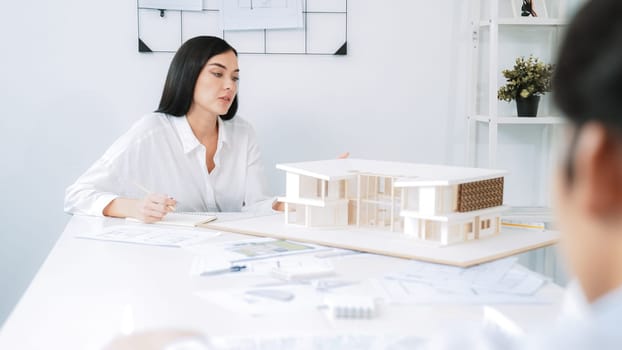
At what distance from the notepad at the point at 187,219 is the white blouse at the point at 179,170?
196 millimetres

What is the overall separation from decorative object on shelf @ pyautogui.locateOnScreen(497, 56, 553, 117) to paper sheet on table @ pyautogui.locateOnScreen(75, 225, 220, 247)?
147 centimetres

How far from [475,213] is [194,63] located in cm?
119

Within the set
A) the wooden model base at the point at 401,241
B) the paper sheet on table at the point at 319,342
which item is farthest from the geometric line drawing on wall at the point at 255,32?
the paper sheet on table at the point at 319,342

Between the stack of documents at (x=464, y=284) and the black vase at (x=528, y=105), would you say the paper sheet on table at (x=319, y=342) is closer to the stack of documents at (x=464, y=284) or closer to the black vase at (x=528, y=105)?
the stack of documents at (x=464, y=284)

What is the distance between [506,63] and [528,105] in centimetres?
26

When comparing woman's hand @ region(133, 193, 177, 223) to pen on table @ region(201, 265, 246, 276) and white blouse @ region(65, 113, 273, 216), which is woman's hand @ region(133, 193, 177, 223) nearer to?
white blouse @ region(65, 113, 273, 216)

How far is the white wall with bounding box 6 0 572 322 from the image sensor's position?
2541mm

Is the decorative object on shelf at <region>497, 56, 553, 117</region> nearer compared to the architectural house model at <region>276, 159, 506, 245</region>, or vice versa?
the architectural house model at <region>276, 159, 506, 245</region>

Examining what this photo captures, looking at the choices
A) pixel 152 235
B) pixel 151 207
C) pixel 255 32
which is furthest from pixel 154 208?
pixel 255 32

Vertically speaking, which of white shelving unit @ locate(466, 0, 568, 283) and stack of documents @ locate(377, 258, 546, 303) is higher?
white shelving unit @ locate(466, 0, 568, 283)

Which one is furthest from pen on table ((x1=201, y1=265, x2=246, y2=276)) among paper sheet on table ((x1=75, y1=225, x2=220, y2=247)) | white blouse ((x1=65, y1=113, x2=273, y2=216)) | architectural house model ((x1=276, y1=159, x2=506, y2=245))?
white blouse ((x1=65, y1=113, x2=273, y2=216))

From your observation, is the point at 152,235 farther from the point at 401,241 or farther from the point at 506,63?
the point at 506,63

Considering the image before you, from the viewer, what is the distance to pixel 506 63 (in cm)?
279

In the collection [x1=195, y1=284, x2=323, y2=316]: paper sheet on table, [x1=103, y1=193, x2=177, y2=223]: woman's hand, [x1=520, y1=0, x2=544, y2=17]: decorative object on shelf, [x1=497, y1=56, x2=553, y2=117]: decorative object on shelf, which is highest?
[x1=520, y1=0, x2=544, y2=17]: decorative object on shelf
